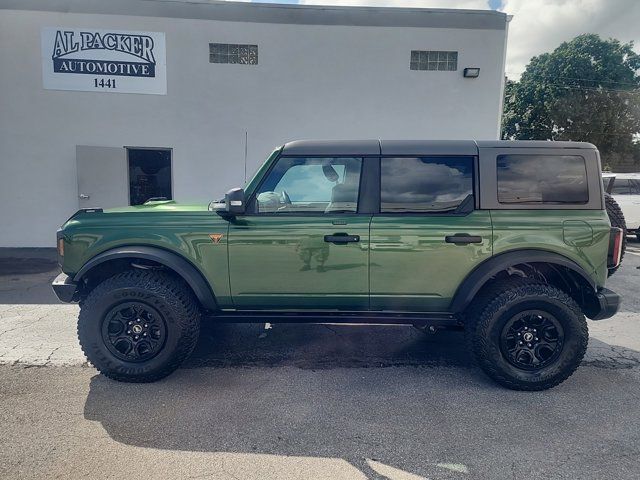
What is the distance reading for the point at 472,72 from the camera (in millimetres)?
8008

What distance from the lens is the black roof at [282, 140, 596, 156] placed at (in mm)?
3211

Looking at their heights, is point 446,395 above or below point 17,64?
below

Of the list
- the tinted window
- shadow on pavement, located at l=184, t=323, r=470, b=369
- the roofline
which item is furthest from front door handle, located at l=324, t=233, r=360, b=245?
the roofline

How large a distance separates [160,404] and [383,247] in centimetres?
208

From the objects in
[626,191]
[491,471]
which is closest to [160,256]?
[491,471]

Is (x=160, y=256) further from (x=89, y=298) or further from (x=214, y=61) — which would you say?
(x=214, y=61)

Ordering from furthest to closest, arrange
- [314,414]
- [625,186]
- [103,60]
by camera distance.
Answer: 1. [625,186]
2. [103,60]
3. [314,414]

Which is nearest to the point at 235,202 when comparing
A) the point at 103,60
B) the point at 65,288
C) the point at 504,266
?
the point at 65,288

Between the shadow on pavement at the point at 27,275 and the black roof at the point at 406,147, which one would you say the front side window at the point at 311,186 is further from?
the shadow on pavement at the point at 27,275

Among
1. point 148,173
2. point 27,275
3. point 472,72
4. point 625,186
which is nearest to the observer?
point 27,275

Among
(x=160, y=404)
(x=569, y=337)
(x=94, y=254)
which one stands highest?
(x=94, y=254)

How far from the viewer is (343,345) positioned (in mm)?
3982

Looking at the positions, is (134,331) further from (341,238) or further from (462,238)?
(462,238)

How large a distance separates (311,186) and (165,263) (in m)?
1.35
